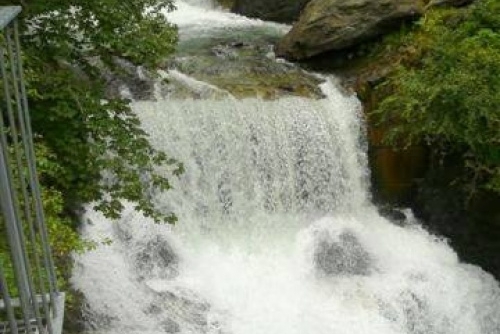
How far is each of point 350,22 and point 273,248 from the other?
420 cm

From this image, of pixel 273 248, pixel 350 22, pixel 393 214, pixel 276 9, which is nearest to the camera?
pixel 273 248

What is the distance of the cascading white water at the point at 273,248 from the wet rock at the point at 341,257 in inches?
0.6

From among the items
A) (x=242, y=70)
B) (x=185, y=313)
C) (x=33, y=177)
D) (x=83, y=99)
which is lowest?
(x=185, y=313)

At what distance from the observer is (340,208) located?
30.6ft

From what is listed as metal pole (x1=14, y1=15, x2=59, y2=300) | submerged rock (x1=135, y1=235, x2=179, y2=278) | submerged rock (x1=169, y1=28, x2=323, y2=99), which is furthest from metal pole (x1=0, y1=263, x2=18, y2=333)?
submerged rock (x1=169, y1=28, x2=323, y2=99)

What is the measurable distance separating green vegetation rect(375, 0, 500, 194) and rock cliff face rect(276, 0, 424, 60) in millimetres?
1126

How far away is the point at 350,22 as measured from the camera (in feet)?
35.1

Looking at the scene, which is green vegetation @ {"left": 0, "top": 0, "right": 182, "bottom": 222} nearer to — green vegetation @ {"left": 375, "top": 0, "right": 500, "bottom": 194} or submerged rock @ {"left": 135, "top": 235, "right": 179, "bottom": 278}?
submerged rock @ {"left": 135, "top": 235, "right": 179, "bottom": 278}

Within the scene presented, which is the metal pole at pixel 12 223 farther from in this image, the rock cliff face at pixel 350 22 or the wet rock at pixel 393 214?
the rock cliff face at pixel 350 22

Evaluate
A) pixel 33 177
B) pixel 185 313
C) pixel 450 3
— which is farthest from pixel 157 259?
pixel 450 3

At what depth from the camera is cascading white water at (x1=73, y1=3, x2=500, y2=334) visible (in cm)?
756

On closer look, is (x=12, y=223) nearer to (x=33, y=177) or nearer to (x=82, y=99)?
(x=33, y=177)

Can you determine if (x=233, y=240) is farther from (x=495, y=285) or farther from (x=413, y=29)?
(x=413, y=29)

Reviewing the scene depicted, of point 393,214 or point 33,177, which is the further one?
point 393,214
